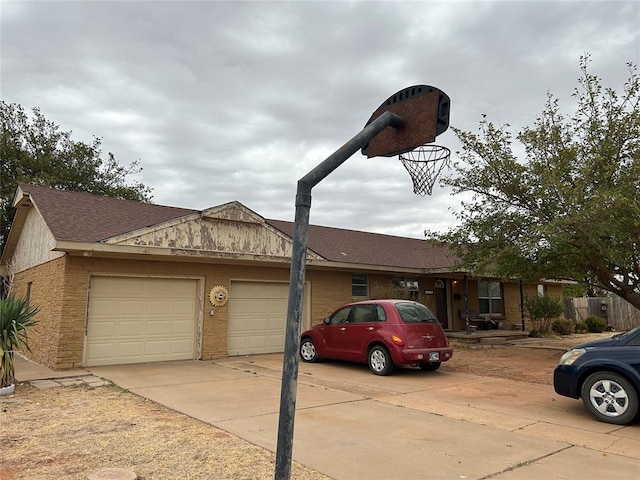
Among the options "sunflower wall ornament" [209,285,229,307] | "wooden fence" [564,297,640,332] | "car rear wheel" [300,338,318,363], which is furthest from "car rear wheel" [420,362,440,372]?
"wooden fence" [564,297,640,332]

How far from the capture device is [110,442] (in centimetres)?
506

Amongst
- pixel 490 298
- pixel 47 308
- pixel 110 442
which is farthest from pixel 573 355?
pixel 490 298

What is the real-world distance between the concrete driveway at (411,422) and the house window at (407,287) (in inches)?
261

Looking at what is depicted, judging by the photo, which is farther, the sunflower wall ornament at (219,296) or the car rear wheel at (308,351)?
the sunflower wall ornament at (219,296)

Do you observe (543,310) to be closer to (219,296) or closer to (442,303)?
(442,303)

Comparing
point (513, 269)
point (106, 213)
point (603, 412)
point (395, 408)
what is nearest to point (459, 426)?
point (395, 408)

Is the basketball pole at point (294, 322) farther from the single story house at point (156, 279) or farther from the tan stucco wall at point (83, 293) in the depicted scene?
the tan stucco wall at point (83, 293)

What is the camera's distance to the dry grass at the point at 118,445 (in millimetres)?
4188

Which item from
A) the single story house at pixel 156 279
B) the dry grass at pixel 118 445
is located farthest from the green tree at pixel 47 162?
the dry grass at pixel 118 445

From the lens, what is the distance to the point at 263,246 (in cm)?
1248

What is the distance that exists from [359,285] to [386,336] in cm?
640

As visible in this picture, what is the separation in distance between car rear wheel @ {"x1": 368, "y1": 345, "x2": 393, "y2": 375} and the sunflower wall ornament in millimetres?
4519

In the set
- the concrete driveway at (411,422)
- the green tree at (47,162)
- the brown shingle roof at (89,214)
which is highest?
the green tree at (47,162)

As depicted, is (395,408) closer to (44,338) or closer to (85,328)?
(85,328)
